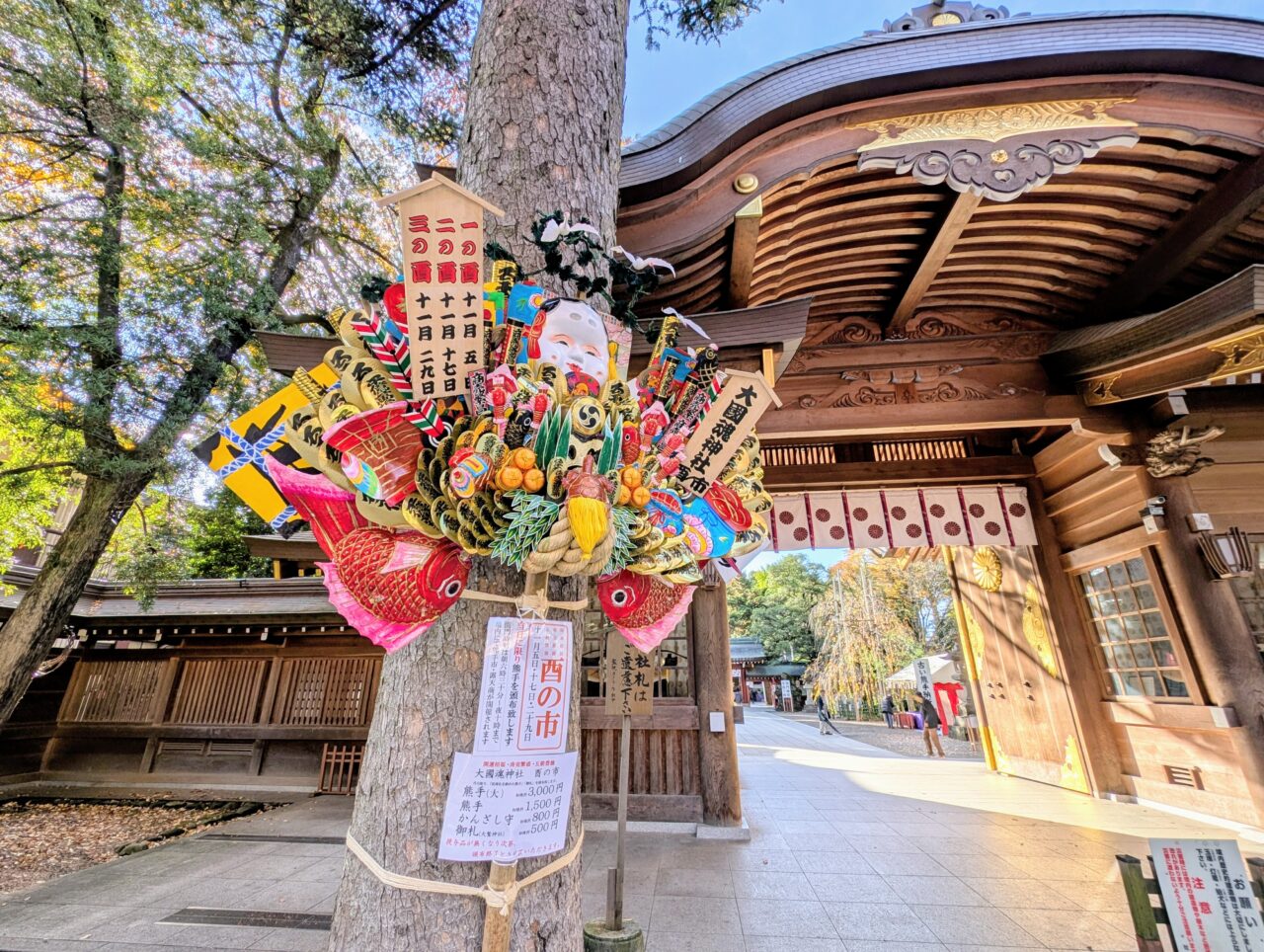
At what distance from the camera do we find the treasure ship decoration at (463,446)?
41.3 inches

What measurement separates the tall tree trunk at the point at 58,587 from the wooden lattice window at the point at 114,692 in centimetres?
396

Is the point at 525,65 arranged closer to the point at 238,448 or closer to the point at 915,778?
the point at 238,448

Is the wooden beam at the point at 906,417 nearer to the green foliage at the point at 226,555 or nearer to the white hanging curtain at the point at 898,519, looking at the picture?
the white hanging curtain at the point at 898,519

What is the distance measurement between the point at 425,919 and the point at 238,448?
112 cm

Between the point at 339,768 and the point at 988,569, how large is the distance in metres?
10.0

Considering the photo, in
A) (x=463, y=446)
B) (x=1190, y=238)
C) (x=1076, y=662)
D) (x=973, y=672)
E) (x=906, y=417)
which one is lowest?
(x=973, y=672)

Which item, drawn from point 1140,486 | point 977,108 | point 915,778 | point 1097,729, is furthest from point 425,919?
point 915,778

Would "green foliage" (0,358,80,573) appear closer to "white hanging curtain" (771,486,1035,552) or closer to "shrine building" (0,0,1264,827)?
"shrine building" (0,0,1264,827)

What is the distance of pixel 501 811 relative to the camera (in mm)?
1062

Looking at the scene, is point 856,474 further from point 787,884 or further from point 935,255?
point 787,884

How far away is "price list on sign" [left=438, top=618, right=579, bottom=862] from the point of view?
3.39 feet

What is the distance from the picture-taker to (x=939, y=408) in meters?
4.75

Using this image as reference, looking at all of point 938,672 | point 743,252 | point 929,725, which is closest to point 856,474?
point 743,252

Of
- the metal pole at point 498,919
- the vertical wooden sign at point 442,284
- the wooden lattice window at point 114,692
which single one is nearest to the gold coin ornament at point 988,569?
the metal pole at point 498,919
